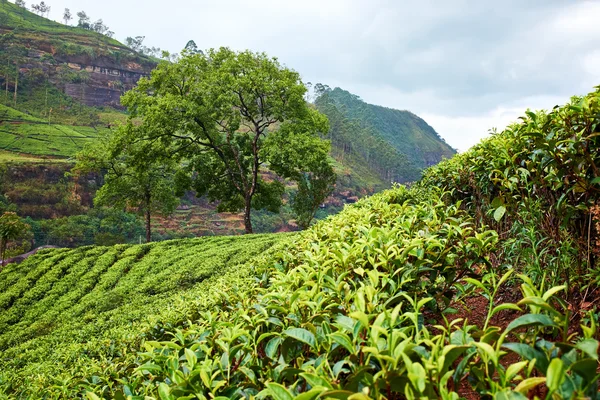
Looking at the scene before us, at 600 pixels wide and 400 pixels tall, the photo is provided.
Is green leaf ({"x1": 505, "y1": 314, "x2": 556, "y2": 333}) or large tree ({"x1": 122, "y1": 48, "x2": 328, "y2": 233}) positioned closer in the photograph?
Answer: green leaf ({"x1": 505, "y1": 314, "x2": 556, "y2": 333})

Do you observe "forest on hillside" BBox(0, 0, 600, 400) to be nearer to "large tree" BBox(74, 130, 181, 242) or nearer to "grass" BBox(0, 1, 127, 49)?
"large tree" BBox(74, 130, 181, 242)

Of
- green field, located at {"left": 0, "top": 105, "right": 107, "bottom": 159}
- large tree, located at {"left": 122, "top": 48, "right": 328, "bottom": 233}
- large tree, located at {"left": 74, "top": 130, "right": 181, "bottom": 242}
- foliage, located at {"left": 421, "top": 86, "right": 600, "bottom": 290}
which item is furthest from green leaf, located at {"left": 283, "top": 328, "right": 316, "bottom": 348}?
green field, located at {"left": 0, "top": 105, "right": 107, "bottom": 159}

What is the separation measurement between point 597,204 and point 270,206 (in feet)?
63.0

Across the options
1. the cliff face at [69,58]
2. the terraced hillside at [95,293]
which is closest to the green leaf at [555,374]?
the terraced hillside at [95,293]

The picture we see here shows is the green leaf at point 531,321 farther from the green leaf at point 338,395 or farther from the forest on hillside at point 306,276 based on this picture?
the green leaf at point 338,395

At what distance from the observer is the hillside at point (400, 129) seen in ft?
A: 453

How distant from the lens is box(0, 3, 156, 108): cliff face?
78.6 meters

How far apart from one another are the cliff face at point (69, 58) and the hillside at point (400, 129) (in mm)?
67657

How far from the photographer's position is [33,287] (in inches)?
431

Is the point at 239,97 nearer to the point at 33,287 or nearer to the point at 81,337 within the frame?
the point at 33,287

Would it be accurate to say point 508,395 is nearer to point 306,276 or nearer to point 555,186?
point 306,276

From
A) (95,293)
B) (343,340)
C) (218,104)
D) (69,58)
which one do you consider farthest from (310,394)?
(69,58)

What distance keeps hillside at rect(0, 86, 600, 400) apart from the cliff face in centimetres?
9317

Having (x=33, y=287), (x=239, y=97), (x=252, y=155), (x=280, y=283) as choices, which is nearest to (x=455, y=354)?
(x=280, y=283)
